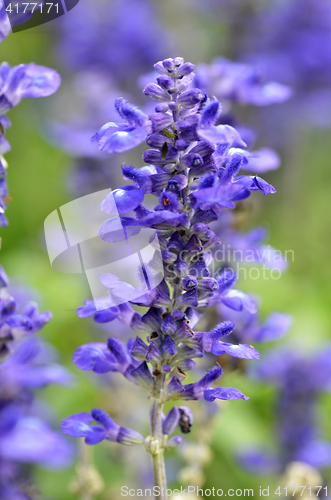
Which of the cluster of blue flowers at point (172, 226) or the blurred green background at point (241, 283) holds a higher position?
the cluster of blue flowers at point (172, 226)

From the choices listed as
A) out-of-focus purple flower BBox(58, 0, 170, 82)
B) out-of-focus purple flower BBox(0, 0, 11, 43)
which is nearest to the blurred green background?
out-of-focus purple flower BBox(58, 0, 170, 82)

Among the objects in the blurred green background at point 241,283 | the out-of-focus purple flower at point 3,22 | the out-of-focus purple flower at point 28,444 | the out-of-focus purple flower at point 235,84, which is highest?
the out-of-focus purple flower at point 3,22

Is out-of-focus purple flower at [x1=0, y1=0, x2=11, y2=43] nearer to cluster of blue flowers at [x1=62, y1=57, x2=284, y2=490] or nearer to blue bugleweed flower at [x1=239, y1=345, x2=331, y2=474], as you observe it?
cluster of blue flowers at [x1=62, y1=57, x2=284, y2=490]

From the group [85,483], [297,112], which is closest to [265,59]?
[297,112]

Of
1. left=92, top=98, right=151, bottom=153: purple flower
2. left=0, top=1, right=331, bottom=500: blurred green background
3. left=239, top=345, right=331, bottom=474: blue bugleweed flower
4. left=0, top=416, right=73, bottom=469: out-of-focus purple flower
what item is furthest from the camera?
left=0, top=1, right=331, bottom=500: blurred green background

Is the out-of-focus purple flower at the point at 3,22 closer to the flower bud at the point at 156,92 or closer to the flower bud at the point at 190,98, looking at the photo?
the flower bud at the point at 156,92

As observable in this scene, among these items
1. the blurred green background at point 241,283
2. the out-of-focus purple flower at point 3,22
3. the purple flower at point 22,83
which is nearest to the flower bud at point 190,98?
the purple flower at point 22,83

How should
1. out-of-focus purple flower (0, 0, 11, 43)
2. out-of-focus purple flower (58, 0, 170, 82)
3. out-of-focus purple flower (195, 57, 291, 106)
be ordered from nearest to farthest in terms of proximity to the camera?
out-of-focus purple flower (0, 0, 11, 43) < out-of-focus purple flower (195, 57, 291, 106) < out-of-focus purple flower (58, 0, 170, 82)
